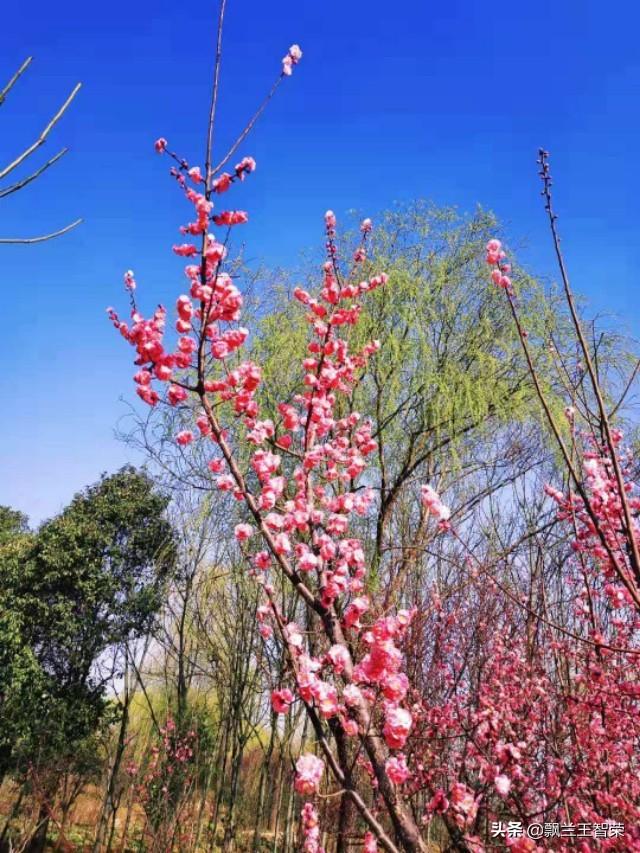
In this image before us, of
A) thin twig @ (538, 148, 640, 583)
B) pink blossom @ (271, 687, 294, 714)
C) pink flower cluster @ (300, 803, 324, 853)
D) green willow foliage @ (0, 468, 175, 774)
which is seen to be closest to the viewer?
thin twig @ (538, 148, 640, 583)

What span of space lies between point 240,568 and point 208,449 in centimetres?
174

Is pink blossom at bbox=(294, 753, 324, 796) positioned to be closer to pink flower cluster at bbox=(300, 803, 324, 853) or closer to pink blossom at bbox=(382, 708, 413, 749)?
pink blossom at bbox=(382, 708, 413, 749)

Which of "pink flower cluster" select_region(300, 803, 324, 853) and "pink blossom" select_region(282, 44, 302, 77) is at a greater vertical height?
"pink blossom" select_region(282, 44, 302, 77)

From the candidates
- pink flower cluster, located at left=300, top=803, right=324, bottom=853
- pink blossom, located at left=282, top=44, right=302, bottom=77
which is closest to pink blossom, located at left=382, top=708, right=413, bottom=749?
pink flower cluster, located at left=300, top=803, right=324, bottom=853

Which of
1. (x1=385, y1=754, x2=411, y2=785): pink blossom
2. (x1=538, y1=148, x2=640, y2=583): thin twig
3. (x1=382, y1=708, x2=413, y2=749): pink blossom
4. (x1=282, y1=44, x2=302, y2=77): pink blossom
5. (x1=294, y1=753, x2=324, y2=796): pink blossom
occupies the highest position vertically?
(x1=282, y1=44, x2=302, y2=77): pink blossom

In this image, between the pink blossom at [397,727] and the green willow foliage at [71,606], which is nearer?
the pink blossom at [397,727]

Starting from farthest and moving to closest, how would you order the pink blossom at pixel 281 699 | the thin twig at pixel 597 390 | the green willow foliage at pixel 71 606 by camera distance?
the green willow foliage at pixel 71 606
the pink blossom at pixel 281 699
the thin twig at pixel 597 390

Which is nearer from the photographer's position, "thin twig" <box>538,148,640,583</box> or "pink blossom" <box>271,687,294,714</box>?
"thin twig" <box>538,148,640,583</box>

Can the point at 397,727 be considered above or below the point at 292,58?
below

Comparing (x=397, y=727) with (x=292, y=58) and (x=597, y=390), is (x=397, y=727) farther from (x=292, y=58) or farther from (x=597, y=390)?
(x=292, y=58)

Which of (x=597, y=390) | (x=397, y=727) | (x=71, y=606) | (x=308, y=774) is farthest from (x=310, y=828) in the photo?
(x=71, y=606)

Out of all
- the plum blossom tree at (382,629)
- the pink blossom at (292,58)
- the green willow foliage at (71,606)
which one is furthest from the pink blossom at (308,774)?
the green willow foliage at (71,606)

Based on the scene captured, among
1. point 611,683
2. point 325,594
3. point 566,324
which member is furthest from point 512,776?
point 566,324

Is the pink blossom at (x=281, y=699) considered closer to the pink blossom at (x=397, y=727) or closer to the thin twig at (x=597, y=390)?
the pink blossom at (x=397, y=727)
